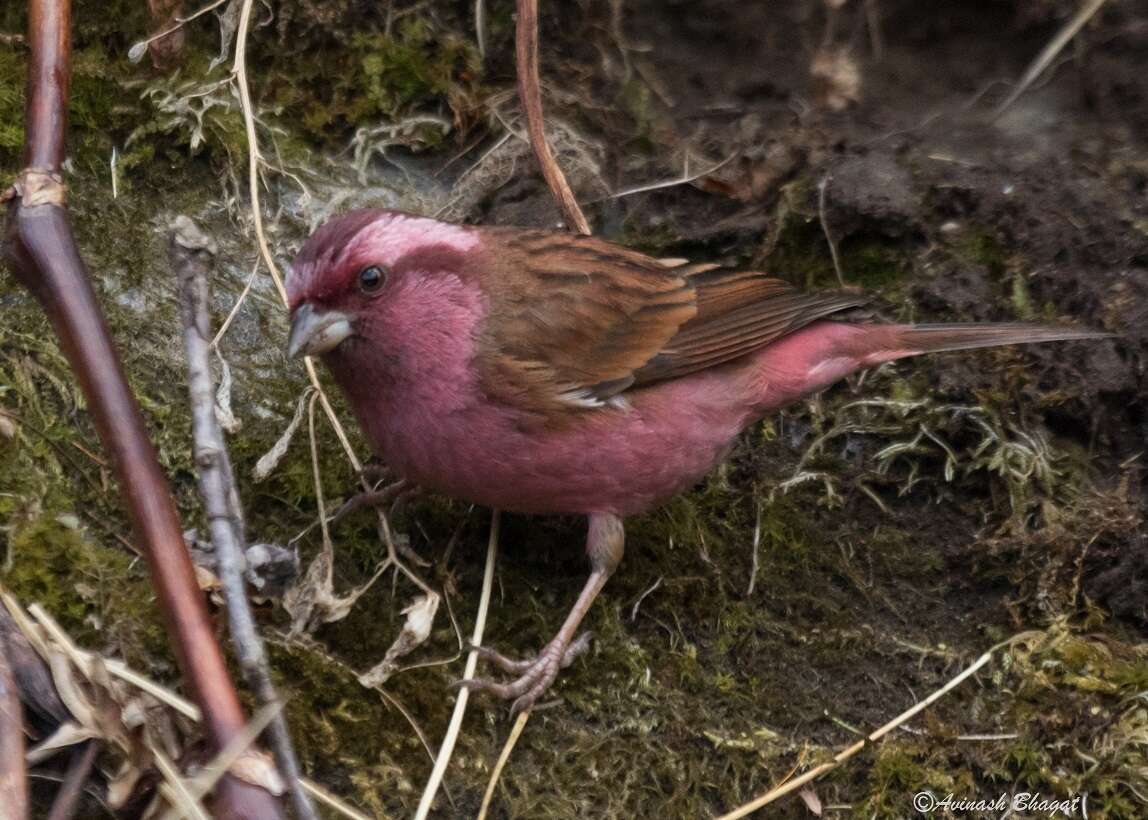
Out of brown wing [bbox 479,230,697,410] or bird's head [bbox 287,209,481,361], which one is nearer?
bird's head [bbox 287,209,481,361]

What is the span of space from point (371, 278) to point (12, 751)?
1.68 m

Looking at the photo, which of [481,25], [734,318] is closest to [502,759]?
[734,318]

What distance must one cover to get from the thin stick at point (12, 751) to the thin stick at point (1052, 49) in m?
4.31

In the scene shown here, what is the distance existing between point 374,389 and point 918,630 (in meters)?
1.79

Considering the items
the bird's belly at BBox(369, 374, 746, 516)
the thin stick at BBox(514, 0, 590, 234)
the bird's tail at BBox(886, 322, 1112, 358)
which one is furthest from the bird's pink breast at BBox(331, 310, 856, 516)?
the thin stick at BBox(514, 0, 590, 234)

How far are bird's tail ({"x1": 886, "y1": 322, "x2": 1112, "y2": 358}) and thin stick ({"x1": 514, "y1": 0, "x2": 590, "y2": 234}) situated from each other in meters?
1.22

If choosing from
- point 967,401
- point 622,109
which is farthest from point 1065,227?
point 622,109

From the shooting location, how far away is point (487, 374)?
4.05 metres

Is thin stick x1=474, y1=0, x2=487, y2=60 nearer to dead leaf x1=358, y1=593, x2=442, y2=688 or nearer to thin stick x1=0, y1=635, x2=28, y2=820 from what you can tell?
dead leaf x1=358, y1=593, x2=442, y2=688

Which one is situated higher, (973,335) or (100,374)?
(100,374)

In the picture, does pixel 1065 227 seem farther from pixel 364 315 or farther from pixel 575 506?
pixel 364 315

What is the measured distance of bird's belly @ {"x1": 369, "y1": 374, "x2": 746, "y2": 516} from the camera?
3.97 metres

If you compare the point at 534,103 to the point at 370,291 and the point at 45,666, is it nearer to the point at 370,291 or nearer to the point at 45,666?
the point at 370,291

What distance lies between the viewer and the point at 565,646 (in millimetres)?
3982
